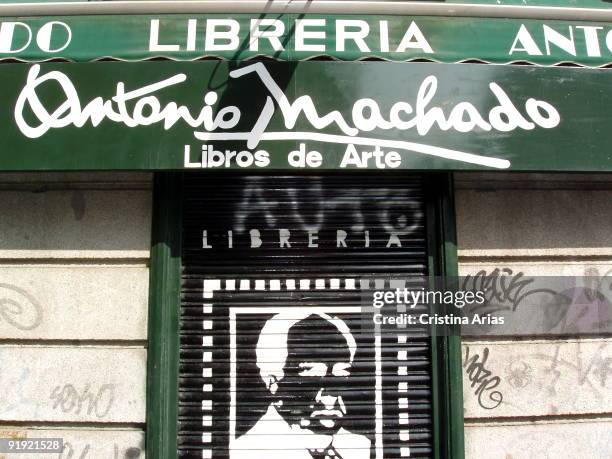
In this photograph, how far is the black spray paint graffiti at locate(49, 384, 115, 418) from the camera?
422 cm

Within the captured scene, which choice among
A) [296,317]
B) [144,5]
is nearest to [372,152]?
[296,317]

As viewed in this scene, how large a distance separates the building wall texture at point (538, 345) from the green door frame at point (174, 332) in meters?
0.15

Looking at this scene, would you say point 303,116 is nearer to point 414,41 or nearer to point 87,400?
point 414,41

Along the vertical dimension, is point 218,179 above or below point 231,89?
below

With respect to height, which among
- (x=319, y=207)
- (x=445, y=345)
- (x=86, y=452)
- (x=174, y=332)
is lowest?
(x=86, y=452)

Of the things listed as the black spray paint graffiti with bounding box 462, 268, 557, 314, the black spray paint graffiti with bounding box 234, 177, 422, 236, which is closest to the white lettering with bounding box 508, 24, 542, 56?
the black spray paint graffiti with bounding box 234, 177, 422, 236

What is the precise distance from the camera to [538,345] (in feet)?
14.4

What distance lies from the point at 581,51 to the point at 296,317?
3.02 meters

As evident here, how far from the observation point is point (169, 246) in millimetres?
4340

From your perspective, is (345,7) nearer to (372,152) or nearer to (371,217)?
(372,152)

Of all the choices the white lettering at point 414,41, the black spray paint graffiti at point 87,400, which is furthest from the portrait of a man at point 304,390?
the white lettering at point 414,41

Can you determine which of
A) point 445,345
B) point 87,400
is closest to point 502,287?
point 445,345

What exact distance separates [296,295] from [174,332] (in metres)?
0.99

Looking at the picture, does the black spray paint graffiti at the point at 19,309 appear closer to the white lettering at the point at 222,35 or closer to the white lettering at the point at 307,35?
the white lettering at the point at 222,35
